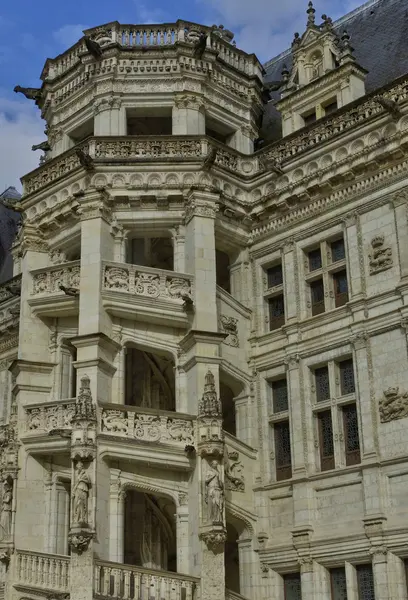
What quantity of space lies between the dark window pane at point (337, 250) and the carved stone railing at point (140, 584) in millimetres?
8043

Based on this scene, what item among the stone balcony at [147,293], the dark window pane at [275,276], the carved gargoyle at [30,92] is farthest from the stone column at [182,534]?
the carved gargoyle at [30,92]

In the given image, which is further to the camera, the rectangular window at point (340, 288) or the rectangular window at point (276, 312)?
the rectangular window at point (276, 312)

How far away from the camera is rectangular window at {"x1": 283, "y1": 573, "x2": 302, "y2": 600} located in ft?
66.5

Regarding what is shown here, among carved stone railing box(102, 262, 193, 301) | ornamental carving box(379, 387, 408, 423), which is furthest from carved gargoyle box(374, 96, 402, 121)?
ornamental carving box(379, 387, 408, 423)

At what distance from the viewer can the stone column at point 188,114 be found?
80.6ft

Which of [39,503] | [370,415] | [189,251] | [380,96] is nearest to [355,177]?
[380,96]

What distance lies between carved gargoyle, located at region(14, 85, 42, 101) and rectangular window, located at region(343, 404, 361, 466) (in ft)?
44.9

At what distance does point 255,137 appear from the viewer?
2639cm

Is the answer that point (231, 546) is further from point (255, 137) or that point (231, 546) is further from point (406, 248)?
point (255, 137)

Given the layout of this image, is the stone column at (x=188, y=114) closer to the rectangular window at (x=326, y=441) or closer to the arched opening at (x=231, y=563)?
the rectangular window at (x=326, y=441)

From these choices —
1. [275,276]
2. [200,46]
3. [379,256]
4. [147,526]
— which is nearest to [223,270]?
[275,276]

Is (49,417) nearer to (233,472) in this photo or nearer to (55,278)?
Answer: (55,278)

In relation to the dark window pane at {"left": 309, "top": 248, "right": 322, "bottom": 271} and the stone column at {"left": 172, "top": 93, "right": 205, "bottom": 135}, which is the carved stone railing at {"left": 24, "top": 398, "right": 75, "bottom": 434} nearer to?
the dark window pane at {"left": 309, "top": 248, "right": 322, "bottom": 271}

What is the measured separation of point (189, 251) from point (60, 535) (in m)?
7.27
